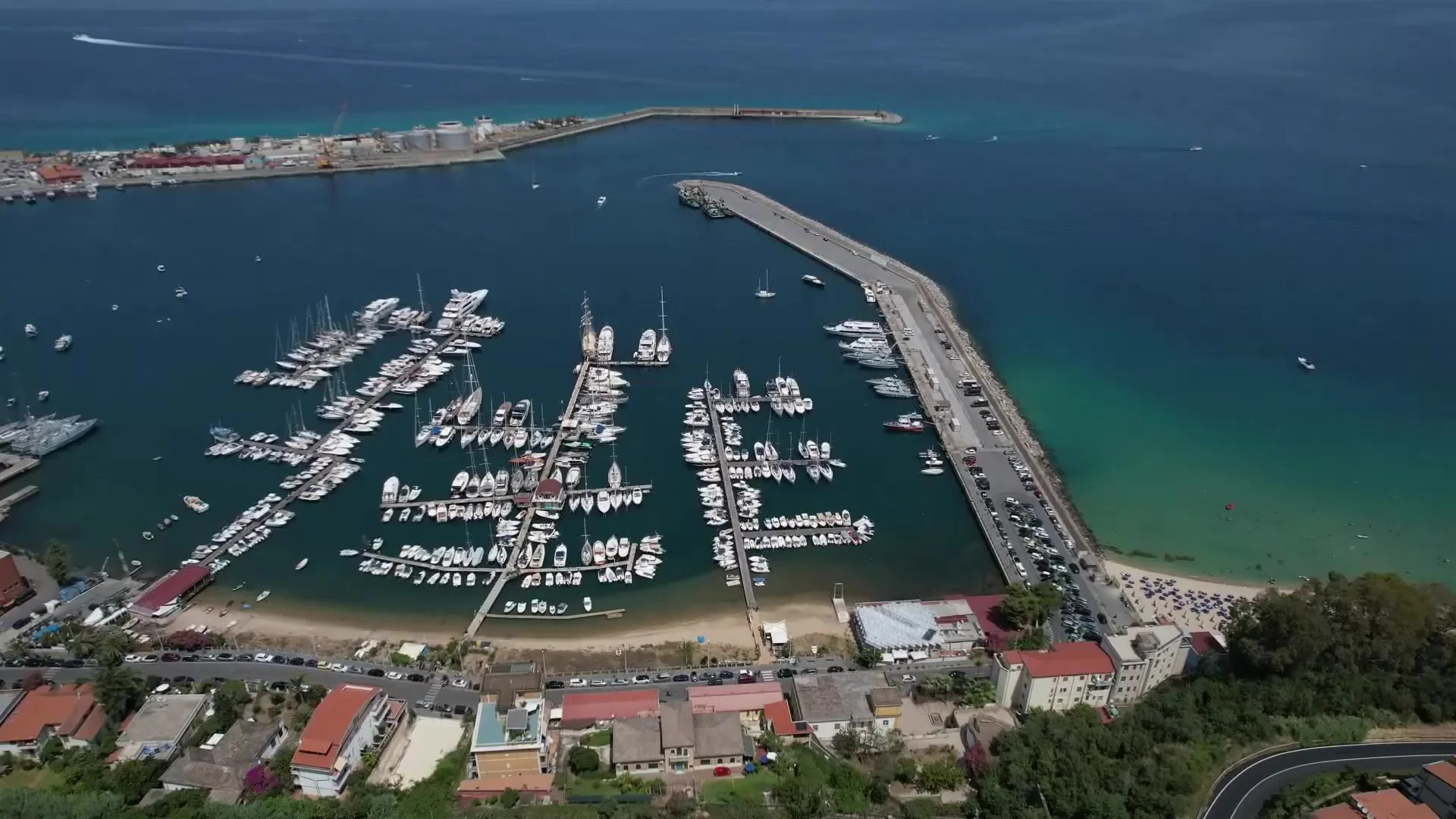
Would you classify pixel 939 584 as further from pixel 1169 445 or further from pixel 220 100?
pixel 220 100

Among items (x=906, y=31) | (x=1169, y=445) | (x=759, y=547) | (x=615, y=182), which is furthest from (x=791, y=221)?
(x=906, y=31)

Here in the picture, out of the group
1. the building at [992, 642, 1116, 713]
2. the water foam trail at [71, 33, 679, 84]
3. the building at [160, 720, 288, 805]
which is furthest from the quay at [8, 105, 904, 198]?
the building at [992, 642, 1116, 713]

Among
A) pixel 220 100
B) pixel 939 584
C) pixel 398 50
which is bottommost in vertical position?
pixel 939 584

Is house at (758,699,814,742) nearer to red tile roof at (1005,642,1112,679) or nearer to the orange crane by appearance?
red tile roof at (1005,642,1112,679)

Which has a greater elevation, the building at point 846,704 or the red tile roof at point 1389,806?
the red tile roof at point 1389,806

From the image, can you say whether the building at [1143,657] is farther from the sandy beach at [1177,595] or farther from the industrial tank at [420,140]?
the industrial tank at [420,140]

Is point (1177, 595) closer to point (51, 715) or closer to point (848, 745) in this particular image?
point (848, 745)

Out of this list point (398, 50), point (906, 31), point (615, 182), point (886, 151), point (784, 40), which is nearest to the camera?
point (615, 182)

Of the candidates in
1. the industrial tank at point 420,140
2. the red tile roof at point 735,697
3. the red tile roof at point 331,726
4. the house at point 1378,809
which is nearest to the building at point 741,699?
the red tile roof at point 735,697
